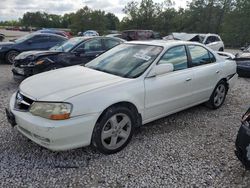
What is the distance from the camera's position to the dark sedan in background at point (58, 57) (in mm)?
7055

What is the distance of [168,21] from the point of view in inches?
Answer: 1679

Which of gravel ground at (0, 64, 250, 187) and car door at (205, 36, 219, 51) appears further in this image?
car door at (205, 36, 219, 51)

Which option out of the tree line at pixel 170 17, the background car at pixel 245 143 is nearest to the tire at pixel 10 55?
the background car at pixel 245 143

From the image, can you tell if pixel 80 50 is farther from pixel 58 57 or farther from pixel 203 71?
pixel 203 71

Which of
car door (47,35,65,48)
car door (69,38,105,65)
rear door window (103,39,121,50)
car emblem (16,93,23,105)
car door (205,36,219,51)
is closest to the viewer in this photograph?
car emblem (16,93,23,105)

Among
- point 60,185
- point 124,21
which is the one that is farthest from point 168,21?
point 60,185

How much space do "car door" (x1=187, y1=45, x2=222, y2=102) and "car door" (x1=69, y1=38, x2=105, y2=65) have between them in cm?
362

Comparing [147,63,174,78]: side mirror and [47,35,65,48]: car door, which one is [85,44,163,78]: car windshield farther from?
[47,35,65,48]: car door

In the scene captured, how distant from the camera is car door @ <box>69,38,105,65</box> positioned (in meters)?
7.55

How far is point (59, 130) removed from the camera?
9.89 ft

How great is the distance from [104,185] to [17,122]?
1357 mm

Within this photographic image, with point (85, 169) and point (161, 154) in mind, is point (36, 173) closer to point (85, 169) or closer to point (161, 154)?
point (85, 169)

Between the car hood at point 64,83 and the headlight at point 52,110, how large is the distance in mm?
81

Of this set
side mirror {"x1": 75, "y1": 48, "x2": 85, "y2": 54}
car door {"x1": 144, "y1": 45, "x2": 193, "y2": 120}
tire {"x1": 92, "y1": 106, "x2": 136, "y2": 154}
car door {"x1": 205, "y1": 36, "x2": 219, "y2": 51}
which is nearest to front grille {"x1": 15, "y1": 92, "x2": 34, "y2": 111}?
tire {"x1": 92, "y1": 106, "x2": 136, "y2": 154}
